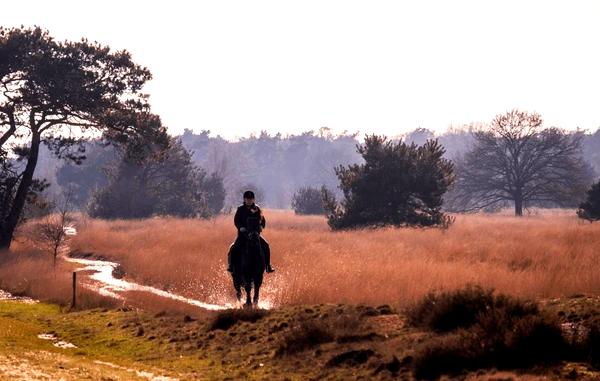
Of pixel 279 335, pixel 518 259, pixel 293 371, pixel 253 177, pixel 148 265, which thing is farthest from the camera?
pixel 253 177

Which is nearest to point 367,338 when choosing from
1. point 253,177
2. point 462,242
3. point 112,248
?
point 462,242

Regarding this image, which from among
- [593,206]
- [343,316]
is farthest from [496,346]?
[593,206]

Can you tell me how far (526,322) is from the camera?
25.4 feet

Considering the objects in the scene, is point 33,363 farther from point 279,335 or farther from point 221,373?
point 279,335

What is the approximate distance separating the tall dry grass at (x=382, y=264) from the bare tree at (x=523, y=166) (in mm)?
26575

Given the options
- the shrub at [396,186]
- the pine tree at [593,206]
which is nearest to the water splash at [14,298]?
the shrub at [396,186]

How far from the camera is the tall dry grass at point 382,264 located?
14602 millimetres

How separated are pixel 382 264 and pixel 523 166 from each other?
41372 mm

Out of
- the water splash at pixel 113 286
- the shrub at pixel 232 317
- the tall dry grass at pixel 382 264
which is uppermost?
the tall dry grass at pixel 382 264

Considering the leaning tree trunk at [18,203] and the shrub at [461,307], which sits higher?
the leaning tree trunk at [18,203]

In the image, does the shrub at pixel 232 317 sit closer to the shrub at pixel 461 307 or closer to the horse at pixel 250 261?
the horse at pixel 250 261

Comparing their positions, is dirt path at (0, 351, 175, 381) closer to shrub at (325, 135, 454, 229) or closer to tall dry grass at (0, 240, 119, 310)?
tall dry grass at (0, 240, 119, 310)

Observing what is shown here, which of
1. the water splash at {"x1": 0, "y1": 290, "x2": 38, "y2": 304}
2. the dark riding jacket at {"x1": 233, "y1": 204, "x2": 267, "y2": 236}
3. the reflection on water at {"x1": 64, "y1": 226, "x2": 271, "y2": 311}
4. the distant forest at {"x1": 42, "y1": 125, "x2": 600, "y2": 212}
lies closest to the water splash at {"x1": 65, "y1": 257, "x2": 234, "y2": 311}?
the reflection on water at {"x1": 64, "y1": 226, "x2": 271, "y2": 311}

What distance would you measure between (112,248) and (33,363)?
23403 mm
